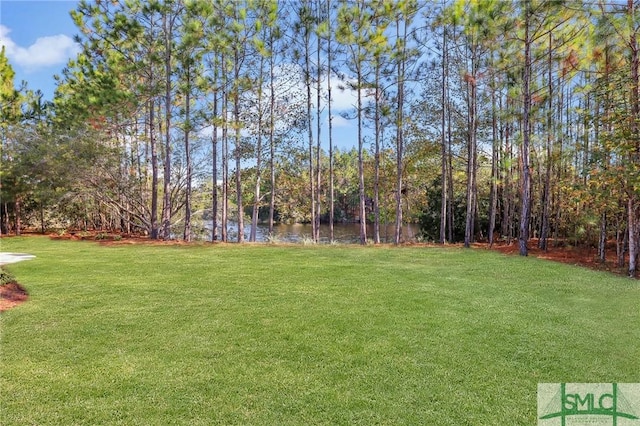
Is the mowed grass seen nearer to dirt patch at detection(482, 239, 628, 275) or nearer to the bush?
the bush

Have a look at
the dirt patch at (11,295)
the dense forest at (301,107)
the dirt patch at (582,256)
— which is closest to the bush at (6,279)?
the dirt patch at (11,295)

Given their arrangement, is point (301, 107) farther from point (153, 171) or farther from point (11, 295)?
point (11, 295)

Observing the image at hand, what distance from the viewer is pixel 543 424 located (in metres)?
2.16

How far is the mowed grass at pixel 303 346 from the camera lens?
2.25 meters

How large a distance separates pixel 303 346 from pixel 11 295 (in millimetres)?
3918

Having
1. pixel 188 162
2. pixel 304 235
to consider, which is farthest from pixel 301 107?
pixel 304 235

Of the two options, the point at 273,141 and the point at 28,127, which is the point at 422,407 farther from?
the point at 28,127

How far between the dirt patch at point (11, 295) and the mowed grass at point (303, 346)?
13cm

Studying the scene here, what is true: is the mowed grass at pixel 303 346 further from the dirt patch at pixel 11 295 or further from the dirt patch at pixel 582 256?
the dirt patch at pixel 582 256

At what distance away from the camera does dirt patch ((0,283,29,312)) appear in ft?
13.7

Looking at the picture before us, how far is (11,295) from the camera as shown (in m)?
4.52

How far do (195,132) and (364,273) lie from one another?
8.57m

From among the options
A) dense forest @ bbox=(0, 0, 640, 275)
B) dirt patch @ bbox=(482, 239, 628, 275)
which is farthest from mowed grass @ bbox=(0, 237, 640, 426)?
dense forest @ bbox=(0, 0, 640, 275)

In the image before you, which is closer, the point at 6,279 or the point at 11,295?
the point at 11,295
